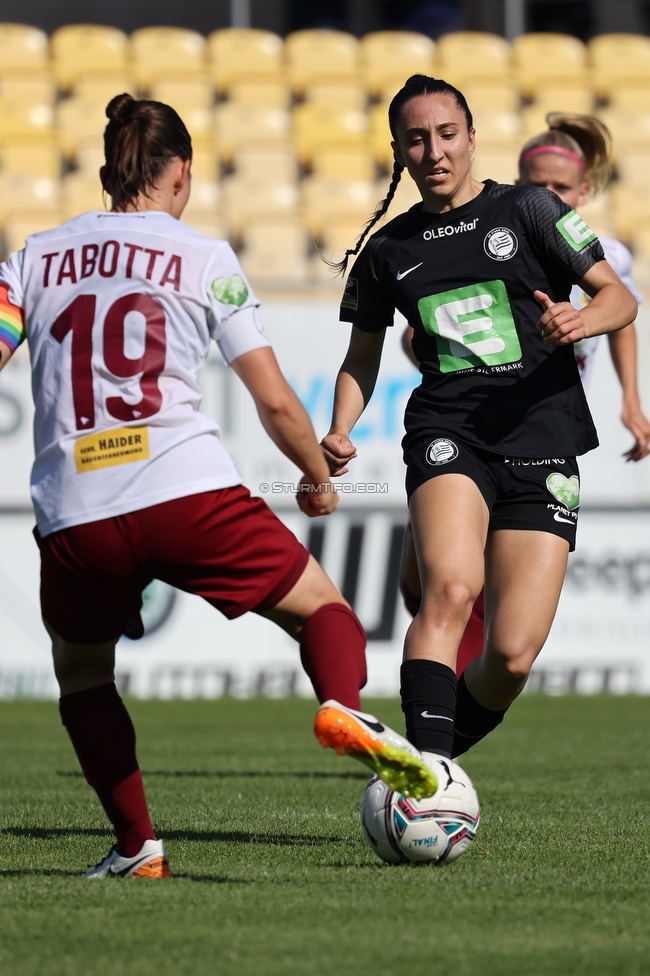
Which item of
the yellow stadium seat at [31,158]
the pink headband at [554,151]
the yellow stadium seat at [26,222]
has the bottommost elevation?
the pink headband at [554,151]

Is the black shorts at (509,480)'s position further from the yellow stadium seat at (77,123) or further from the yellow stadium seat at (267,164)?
the yellow stadium seat at (77,123)

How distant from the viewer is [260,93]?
581 inches

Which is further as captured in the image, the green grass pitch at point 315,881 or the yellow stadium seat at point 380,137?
the yellow stadium seat at point 380,137

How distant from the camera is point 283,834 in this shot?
4199 mm

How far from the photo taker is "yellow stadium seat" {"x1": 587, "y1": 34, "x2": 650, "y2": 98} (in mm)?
15719

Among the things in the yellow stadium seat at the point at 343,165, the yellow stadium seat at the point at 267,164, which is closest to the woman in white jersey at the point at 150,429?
the yellow stadium seat at the point at 267,164

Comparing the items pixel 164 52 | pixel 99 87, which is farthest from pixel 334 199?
pixel 164 52

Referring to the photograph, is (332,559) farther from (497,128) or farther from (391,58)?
(391,58)

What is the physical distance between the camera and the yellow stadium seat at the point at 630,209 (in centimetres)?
1336

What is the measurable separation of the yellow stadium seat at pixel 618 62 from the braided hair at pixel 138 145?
13.2 metres

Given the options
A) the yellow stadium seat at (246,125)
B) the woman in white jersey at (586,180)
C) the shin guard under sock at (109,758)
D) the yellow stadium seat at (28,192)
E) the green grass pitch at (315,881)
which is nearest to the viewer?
the green grass pitch at (315,881)

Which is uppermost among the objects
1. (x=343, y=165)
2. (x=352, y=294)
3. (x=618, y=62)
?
(x=618, y=62)

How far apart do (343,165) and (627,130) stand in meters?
3.18

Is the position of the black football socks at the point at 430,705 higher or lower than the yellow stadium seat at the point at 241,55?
lower
